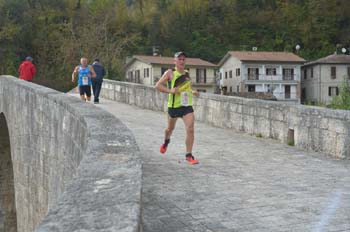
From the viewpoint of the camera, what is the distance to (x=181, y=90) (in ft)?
22.7

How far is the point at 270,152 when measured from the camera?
8.11 m

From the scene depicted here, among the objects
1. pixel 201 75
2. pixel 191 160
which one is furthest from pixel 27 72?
pixel 201 75

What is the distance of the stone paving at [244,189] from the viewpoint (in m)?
4.25

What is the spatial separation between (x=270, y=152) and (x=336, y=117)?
45.8 inches

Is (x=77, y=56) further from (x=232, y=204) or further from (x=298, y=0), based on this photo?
(x=298, y=0)

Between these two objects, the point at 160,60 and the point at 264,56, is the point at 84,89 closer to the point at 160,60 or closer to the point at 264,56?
the point at 160,60

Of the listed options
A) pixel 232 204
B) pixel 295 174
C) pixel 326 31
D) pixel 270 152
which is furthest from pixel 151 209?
pixel 326 31

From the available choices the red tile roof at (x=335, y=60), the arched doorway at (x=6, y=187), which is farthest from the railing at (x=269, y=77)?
the arched doorway at (x=6, y=187)

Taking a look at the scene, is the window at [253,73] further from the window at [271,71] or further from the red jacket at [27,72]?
the red jacket at [27,72]

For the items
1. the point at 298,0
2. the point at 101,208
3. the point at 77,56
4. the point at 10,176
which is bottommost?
the point at 10,176

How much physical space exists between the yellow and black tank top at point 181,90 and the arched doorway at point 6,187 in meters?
9.28

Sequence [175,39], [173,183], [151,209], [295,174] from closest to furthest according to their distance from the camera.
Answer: [151,209]
[173,183]
[295,174]
[175,39]

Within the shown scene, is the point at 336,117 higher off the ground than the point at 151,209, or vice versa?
the point at 336,117

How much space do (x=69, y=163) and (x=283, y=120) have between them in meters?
4.44
